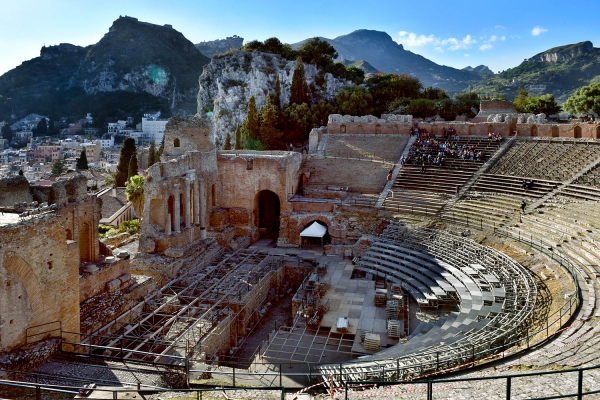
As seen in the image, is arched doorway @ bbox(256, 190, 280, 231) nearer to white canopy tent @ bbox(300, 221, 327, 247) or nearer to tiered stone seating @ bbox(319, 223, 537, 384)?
white canopy tent @ bbox(300, 221, 327, 247)

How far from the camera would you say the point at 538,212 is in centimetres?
2445

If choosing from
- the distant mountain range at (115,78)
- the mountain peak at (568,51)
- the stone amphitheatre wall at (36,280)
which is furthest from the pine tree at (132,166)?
the mountain peak at (568,51)

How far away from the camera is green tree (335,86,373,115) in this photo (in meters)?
53.2

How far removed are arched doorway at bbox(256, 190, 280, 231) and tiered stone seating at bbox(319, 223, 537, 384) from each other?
10.8 metres

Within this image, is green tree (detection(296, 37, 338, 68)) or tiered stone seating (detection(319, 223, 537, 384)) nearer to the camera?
tiered stone seating (detection(319, 223, 537, 384))

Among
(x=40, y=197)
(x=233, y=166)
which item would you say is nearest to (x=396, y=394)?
(x=40, y=197)

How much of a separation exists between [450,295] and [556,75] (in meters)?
94.1

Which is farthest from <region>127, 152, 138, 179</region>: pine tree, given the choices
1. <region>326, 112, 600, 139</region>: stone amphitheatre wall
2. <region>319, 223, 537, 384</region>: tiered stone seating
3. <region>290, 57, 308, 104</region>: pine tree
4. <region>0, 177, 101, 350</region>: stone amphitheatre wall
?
<region>0, 177, 101, 350</region>: stone amphitheatre wall

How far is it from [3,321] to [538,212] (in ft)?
75.7

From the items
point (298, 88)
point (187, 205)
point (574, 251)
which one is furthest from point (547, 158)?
point (298, 88)

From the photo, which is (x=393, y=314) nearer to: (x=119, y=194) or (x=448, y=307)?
(x=448, y=307)

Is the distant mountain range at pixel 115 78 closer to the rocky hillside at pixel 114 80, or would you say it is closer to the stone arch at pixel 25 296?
the rocky hillside at pixel 114 80

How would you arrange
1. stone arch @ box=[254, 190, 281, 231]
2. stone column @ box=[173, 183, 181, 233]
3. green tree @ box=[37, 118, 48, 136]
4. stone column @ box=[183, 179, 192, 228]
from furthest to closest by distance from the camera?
green tree @ box=[37, 118, 48, 136] → stone arch @ box=[254, 190, 281, 231] → stone column @ box=[183, 179, 192, 228] → stone column @ box=[173, 183, 181, 233]

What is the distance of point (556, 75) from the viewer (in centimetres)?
9756
